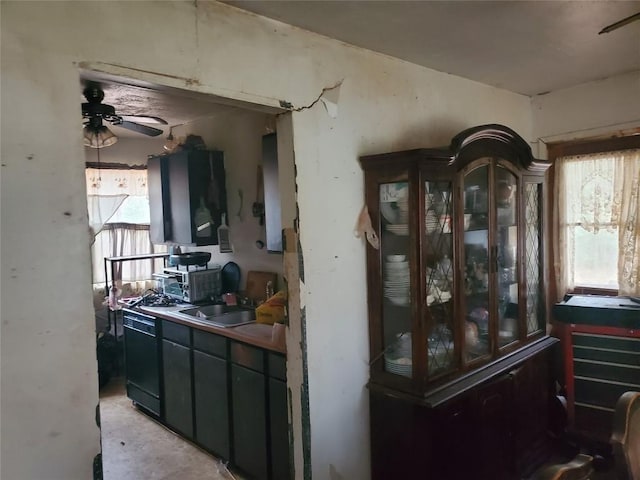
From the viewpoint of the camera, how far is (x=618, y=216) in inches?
128

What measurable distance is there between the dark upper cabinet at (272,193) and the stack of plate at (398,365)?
1017 millimetres

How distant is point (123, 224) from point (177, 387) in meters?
2.10

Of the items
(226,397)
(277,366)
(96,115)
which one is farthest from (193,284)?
(96,115)

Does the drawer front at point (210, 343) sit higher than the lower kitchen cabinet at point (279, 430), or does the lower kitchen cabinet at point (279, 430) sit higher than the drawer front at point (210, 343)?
the drawer front at point (210, 343)

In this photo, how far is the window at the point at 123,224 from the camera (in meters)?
4.57

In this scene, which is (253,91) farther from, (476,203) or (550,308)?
(550,308)

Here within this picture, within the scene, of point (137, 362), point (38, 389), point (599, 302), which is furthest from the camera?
point (137, 362)

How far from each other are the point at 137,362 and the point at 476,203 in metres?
2.87

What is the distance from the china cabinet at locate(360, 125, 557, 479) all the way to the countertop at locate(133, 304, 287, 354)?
56 centimetres

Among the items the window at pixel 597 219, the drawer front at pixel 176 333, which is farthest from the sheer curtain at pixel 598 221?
the drawer front at pixel 176 333

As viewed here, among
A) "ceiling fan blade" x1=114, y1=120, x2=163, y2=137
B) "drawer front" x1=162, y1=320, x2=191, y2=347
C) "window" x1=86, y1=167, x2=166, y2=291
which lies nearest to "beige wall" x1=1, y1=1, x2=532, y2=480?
"drawer front" x1=162, y1=320, x2=191, y2=347

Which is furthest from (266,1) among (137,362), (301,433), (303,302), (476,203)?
(137,362)

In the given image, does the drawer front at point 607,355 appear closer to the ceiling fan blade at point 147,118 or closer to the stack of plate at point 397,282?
the stack of plate at point 397,282

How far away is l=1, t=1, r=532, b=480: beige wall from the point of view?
4.63 feet
